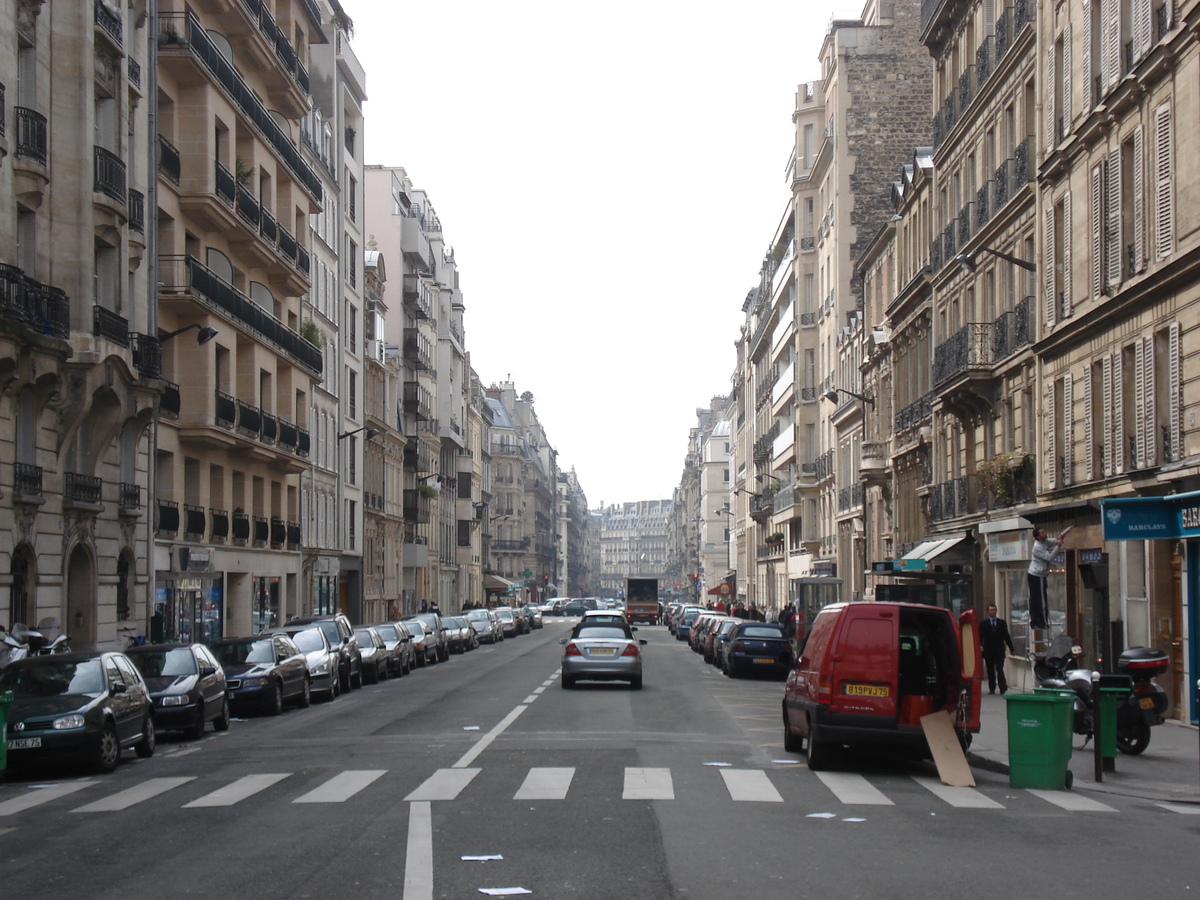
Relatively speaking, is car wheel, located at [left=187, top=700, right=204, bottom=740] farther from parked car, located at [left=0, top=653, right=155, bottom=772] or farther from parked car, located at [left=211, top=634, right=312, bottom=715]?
parked car, located at [left=211, top=634, right=312, bottom=715]

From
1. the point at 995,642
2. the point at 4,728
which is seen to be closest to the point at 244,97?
the point at 995,642

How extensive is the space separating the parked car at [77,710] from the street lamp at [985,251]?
62.2 feet

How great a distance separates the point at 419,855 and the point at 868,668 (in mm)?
6874

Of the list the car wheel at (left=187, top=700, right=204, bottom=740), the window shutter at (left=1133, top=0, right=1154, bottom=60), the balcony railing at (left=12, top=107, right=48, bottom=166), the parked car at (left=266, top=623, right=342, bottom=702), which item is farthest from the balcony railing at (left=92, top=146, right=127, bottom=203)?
the window shutter at (left=1133, top=0, right=1154, bottom=60)

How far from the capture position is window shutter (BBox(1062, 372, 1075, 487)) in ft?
89.7

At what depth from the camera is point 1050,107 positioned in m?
28.5

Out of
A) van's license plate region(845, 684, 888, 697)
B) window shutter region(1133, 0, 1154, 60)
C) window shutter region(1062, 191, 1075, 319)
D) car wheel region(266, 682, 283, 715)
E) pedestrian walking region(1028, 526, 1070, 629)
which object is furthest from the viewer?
window shutter region(1062, 191, 1075, 319)

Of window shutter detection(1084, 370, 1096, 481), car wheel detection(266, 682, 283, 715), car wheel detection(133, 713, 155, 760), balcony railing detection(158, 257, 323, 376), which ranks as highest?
balcony railing detection(158, 257, 323, 376)

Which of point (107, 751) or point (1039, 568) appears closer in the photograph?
point (107, 751)

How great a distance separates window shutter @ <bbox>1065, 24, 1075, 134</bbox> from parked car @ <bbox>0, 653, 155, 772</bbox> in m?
18.5

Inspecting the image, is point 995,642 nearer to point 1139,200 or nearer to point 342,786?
point 1139,200

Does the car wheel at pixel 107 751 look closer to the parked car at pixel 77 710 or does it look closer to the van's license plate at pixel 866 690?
the parked car at pixel 77 710

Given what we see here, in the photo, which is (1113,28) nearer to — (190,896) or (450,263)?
(190,896)

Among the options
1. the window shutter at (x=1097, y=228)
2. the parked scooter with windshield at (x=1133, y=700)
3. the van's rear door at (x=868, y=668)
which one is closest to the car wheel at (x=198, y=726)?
the van's rear door at (x=868, y=668)
